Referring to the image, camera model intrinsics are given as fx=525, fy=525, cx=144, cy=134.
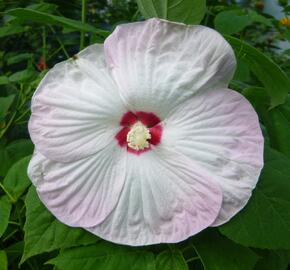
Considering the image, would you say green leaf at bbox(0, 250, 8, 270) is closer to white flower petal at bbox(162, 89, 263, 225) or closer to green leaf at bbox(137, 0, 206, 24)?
white flower petal at bbox(162, 89, 263, 225)

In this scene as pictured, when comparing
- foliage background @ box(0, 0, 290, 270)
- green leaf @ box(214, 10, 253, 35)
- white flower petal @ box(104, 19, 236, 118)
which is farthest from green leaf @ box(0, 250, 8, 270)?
green leaf @ box(214, 10, 253, 35)

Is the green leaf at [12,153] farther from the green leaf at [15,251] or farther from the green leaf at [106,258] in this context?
the green leaf at [106,258]

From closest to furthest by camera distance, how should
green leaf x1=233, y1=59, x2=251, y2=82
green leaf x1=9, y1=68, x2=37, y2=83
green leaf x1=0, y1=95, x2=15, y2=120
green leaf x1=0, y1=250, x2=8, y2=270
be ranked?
green leaf x1=0, y1=250, x2=8, y2=270
green leaf x1=233, y1=59, x2=251, y2=82
green leaf x1=0, y1=95, x2=15, y2=120
green leaf x1=9, y1=68, x2=37, y2=83

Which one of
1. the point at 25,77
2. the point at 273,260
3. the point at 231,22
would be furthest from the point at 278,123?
the point at 25,77

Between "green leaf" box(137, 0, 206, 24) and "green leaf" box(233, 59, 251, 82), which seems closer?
"green leaf" box(137, 0, 206, 24)

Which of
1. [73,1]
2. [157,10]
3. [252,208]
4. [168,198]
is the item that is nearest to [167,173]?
[168,198]

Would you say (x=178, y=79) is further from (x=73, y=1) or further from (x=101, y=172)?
(x=73, y=1)

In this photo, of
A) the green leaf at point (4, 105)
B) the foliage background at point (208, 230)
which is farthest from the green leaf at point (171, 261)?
the green leaf at point (4, 105)
